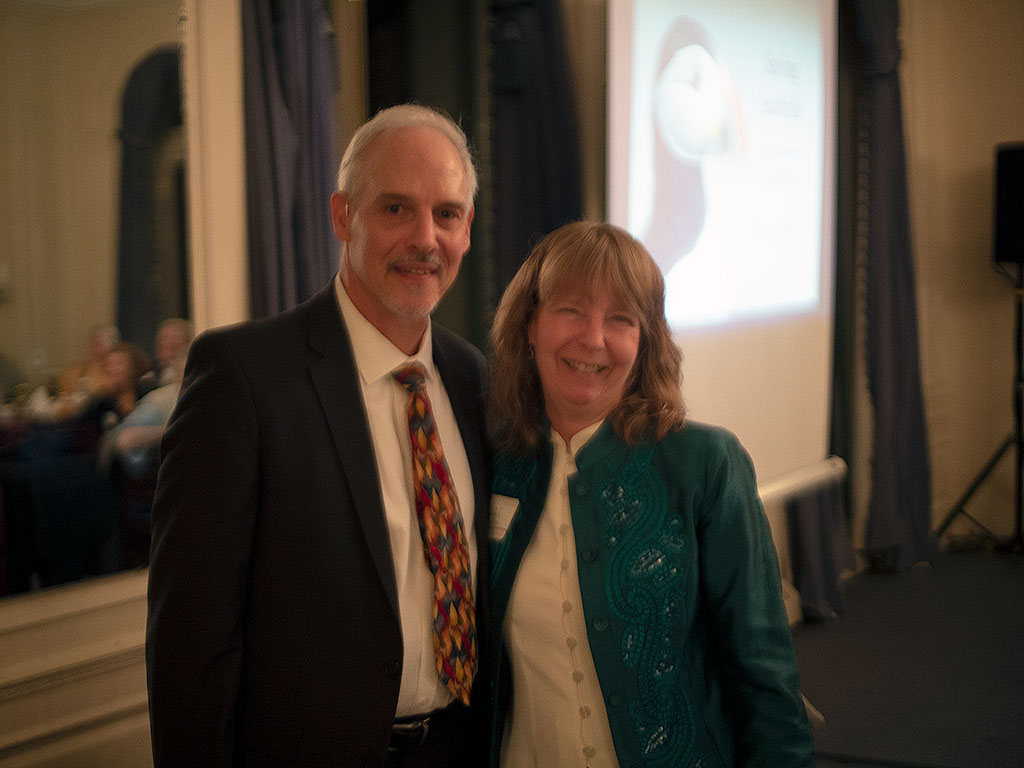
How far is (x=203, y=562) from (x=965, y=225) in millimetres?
5539

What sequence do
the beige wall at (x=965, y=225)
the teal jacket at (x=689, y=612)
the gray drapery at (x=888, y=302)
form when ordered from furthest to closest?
the beige wall at (x=965, y=225) < the gray drapery at (x=888, y=302) < the teal jacket at (x=689, y=612)

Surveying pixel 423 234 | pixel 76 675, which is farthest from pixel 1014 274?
pixel 76 675

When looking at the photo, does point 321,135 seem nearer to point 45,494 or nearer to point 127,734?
point 45,494

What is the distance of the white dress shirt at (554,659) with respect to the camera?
57.6 inches

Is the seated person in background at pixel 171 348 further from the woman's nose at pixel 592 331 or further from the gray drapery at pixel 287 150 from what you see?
the woman's nose at pixel 592 331

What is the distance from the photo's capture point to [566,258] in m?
1.53

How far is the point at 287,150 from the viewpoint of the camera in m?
2.51

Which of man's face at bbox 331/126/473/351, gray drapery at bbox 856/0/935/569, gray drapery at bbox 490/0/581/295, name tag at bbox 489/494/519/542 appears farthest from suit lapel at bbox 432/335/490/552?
gray drapery at bbox 856/0/935/569

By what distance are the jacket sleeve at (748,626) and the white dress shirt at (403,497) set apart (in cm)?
41

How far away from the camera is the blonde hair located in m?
1.51

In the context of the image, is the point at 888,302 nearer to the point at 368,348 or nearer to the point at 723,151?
the point at 723,151

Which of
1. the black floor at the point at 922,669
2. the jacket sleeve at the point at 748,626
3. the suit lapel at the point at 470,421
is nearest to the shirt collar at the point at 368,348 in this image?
the suit lapel at the point at 470,421

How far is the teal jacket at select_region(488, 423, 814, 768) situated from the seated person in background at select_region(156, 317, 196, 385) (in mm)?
1331

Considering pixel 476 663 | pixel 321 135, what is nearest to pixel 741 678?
pixel 476 663
